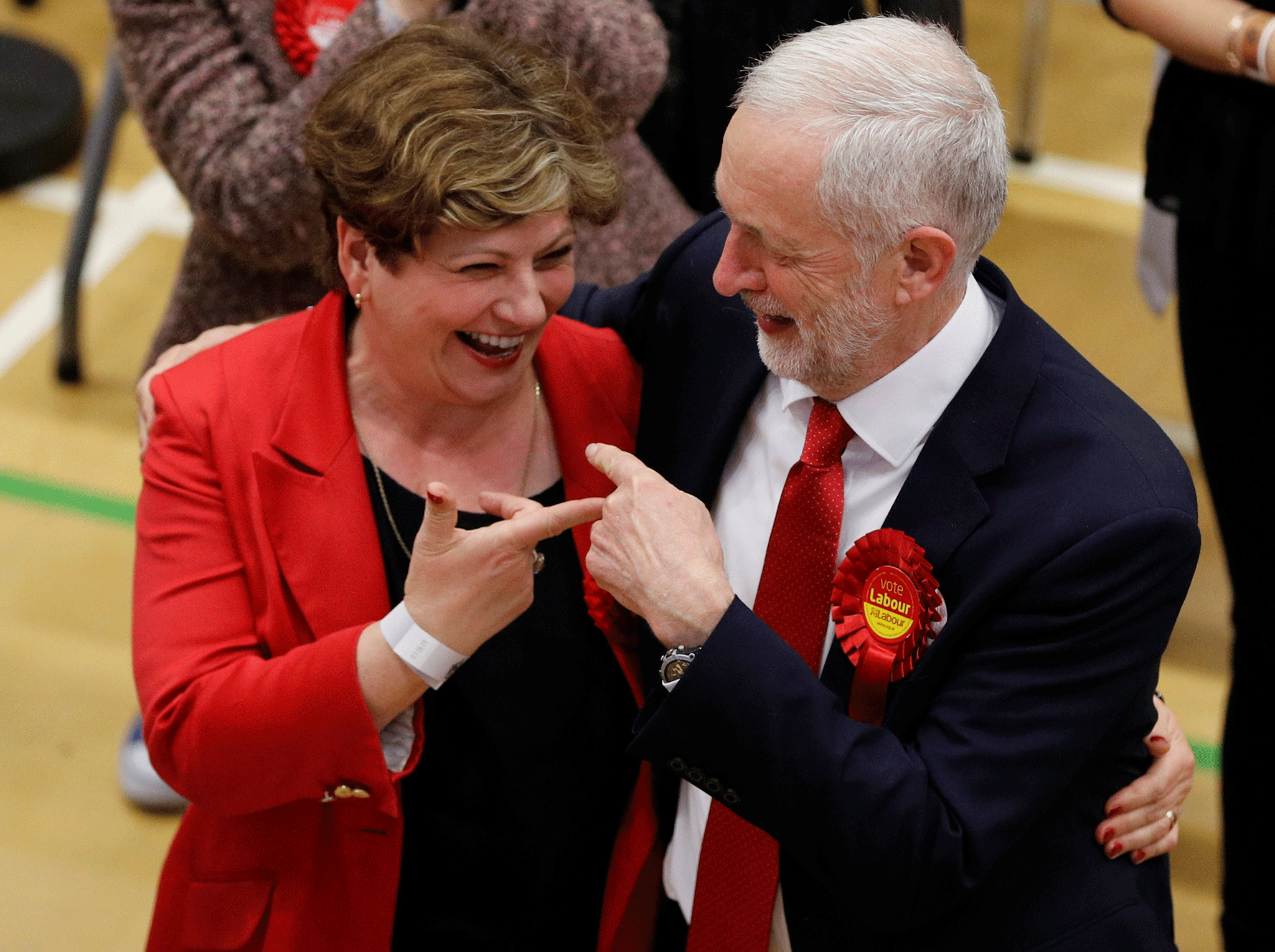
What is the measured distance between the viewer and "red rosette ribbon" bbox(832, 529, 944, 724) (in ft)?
6.02

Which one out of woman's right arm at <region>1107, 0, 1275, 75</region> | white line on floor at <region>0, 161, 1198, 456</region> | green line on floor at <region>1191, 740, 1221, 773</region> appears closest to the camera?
woman's right arm at <region>1107, 0, 1275, 75</region>

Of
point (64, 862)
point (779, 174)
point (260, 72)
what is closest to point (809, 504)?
point (779, 174)

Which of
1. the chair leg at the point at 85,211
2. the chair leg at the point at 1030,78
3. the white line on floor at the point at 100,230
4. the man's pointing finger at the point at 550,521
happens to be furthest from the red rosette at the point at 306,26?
the chair leg at the point at 1030,78

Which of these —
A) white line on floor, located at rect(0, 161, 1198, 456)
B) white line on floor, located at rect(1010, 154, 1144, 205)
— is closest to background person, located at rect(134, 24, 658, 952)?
white line on floor, located at rect(0, 161, 1198, 456)

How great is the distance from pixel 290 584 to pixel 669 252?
2.51 ft

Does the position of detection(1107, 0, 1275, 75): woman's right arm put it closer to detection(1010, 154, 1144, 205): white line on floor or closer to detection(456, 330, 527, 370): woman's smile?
detection(456, 330, 527, 370): woman's smile

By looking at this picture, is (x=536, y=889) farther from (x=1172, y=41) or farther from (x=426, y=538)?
(x=1172, y=41)

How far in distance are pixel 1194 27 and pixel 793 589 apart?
147cm

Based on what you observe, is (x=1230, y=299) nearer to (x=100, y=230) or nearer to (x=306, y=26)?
(x=306, y=26)

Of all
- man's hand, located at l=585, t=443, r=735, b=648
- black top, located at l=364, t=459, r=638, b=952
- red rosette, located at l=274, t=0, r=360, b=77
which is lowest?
black top, located at l=364, t=459, r=638, b=952

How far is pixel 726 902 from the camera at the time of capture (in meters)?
2.09

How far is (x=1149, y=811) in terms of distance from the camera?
201 cm

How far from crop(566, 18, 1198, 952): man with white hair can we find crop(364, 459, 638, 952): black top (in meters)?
0.29

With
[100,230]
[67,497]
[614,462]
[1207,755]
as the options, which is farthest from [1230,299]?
[100,230]
